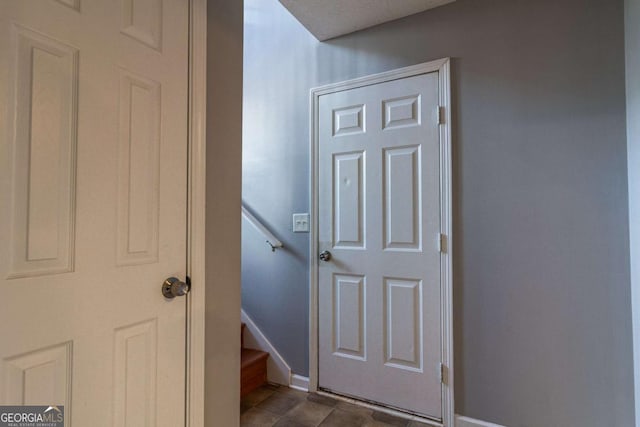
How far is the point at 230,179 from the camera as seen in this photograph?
3.96 ft

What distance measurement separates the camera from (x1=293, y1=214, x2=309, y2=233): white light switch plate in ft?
7.29

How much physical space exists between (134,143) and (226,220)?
0.40 meters

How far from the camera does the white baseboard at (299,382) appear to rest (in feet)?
7.07

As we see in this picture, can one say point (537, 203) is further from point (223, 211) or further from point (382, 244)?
point (223, 211)

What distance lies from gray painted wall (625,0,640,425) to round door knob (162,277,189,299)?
1840 mm

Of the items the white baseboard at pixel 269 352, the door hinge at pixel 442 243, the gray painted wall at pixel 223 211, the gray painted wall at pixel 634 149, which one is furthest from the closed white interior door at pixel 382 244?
the gray painted wall at pixel 223 211

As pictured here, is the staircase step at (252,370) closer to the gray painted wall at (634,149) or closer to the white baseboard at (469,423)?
the white baseboard at (469,423)

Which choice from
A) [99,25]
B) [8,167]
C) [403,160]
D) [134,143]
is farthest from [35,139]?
[403,160]

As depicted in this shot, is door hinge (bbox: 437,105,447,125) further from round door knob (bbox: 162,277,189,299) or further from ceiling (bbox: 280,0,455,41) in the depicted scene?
round door knob (bbox: 162,277,189,299)

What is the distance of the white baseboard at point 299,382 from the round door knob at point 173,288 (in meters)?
1.50

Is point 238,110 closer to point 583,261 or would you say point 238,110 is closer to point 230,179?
point 230,179

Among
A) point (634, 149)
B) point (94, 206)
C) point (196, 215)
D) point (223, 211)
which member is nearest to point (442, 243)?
point (634, 149)

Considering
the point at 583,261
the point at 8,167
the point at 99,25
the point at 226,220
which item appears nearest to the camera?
the point at 8,167

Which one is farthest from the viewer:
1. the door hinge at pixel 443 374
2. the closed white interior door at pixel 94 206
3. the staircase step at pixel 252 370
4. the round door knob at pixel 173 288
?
the staircase step at pixel 252 370
